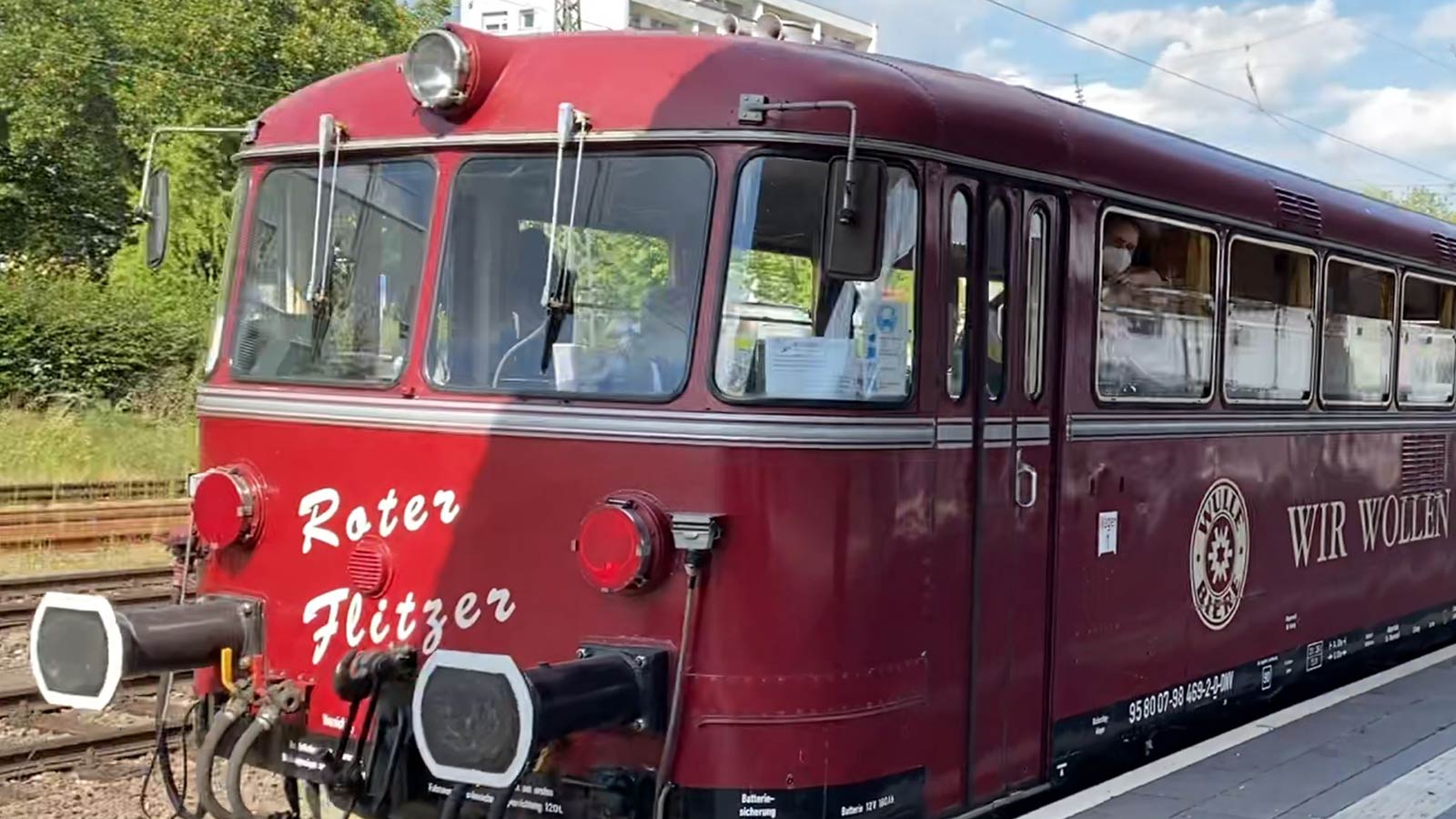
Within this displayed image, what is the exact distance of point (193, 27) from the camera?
24547mm

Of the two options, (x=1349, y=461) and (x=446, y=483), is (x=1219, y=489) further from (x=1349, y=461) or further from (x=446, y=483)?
(x=446, y=483)

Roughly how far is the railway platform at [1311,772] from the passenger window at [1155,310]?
148 cm

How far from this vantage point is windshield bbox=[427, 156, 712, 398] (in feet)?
15.0

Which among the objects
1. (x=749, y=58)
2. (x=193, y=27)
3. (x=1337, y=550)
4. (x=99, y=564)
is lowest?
(x=99, y=564)

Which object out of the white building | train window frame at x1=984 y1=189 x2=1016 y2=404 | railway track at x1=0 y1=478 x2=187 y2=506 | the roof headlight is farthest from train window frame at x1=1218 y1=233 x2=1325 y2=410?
the white building

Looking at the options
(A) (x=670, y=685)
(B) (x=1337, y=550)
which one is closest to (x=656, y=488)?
(A) (x=670, y=685)

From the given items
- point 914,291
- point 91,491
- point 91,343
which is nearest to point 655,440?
point 914,291

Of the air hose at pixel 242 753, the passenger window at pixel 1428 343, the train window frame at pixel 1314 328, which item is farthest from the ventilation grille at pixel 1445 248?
the air hose at pixel 242 753

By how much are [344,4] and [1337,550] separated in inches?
843

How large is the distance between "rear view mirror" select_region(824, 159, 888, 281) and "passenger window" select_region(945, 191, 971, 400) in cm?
62

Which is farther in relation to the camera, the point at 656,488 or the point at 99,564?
the point at 99,564

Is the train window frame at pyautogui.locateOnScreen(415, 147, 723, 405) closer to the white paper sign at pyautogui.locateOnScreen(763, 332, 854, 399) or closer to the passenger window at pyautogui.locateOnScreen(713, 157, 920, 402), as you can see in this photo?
the passenger window at pyautogui.locateOnScreen(713, 157, 920, 402)

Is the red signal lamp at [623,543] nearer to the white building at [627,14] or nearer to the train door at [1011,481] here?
the train door at [1011,481]

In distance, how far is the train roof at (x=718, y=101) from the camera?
4.62 meters
